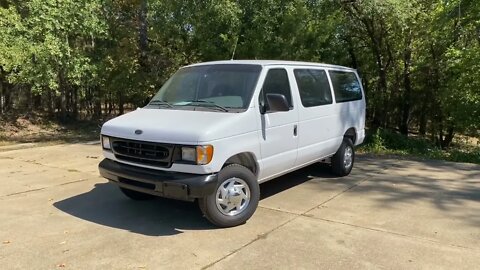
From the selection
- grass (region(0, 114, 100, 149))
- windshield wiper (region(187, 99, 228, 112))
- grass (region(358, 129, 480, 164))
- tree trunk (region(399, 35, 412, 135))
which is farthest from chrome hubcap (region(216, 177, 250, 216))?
tree trunk (region(399, 35, 412, 135))

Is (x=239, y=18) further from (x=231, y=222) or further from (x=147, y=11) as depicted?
(x=231, y=222)

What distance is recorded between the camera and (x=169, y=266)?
13.5ft

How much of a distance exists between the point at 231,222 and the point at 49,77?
1085 centimetres

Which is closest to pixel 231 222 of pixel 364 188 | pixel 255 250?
pixel 255 250

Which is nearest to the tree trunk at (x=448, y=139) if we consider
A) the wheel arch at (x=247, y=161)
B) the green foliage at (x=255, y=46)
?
the green foliage at (x=255, y=46)

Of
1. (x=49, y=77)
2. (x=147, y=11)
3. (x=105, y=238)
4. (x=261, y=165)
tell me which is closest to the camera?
(x=105, y=238)

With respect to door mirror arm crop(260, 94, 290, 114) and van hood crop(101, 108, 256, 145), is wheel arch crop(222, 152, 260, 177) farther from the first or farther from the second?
door mirror arm crop(260, 94, 290, 114)

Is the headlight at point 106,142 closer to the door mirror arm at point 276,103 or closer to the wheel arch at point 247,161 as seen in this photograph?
the wheel arch at point 247,161

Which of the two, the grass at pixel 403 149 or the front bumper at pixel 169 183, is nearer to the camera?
the front bumper at pixel 169 183

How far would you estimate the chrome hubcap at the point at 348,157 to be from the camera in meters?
7.75

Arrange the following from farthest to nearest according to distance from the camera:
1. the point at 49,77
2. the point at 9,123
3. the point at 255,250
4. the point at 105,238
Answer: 1. the point at 9,123
2. the point at 49,77
3. the point at 105,238
4. the point at 255,250

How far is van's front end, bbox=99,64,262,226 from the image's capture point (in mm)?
4746

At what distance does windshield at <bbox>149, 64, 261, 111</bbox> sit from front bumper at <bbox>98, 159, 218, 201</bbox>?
40.7 inches

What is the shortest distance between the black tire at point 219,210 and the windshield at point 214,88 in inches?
31.6
